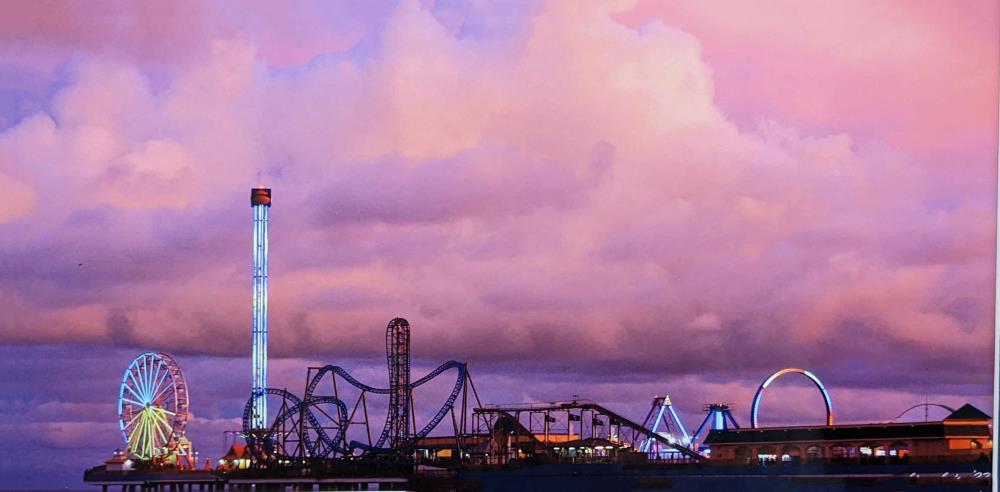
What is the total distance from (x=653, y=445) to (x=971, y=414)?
28.8 ft

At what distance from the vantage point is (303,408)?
3106cm

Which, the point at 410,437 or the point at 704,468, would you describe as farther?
the point at 410,437

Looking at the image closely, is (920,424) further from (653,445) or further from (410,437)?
(410,437)

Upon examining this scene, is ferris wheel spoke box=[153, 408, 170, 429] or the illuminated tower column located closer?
the illuminated tower column

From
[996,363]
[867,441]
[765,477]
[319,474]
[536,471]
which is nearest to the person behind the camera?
[996,363]

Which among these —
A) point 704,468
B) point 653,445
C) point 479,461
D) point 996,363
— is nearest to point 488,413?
point 479,461

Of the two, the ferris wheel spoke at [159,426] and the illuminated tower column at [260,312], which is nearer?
the illuminated tower column at [260,312]

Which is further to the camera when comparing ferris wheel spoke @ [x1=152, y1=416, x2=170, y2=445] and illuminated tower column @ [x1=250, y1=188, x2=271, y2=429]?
ferris wheel spoke @ [x1=152, y1=416, x2=170, y2=445]

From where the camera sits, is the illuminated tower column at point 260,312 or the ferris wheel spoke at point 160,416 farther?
the ferris wheel spoke at point 160,416

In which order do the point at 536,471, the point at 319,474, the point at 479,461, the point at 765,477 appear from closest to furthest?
the point at 765,477 < the point at 536,471 < the point at 479,461 < the point at 319,474

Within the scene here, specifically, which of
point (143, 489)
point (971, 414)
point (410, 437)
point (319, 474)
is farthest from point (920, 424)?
point (143, 489)

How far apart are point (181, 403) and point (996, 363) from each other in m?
26.5

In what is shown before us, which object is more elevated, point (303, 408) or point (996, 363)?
point (303, 408)

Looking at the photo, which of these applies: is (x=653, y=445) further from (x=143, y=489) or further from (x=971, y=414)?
(x=143, y=489)
